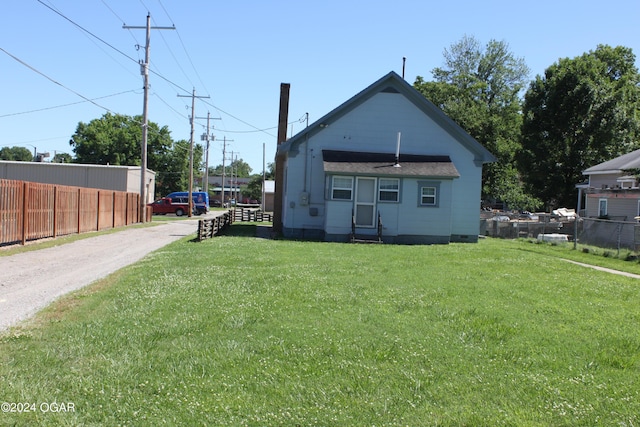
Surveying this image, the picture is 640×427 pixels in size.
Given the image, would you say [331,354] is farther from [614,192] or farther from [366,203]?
[614,192]

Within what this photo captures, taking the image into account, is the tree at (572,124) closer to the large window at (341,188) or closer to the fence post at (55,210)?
the large window at (341,188)

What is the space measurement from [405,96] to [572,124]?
28.2m

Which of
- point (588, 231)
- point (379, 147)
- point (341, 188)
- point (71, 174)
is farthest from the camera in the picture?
point (71, 174)

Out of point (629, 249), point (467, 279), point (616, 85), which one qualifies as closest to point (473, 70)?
point (616, 85)

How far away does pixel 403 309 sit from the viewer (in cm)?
820

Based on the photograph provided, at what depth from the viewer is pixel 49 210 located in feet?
66.7

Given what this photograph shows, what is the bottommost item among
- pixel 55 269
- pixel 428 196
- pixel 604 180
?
pixel 55 269

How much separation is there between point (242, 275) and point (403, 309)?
14.1 ft

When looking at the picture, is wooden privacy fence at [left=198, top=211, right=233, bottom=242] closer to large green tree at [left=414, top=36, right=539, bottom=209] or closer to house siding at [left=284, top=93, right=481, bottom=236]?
house siding at [left=284, top=93, right=481, bottom=236]

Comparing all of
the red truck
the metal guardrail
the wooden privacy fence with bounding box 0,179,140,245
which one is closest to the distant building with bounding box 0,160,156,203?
the red truck

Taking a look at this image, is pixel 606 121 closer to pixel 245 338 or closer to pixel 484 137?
pixel 484 137

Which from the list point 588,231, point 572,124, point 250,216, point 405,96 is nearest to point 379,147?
point 405,96

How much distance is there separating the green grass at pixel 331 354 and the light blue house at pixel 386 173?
10664 mm

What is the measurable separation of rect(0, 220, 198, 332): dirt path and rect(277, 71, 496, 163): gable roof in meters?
7.24
